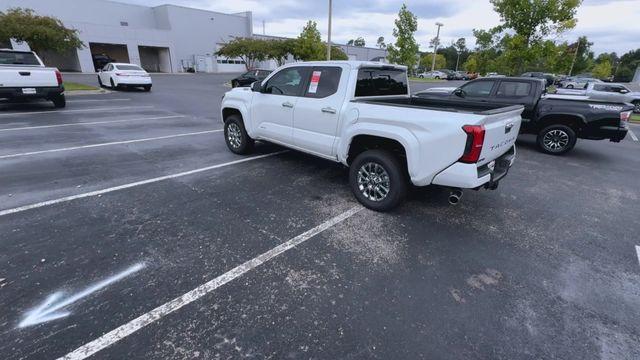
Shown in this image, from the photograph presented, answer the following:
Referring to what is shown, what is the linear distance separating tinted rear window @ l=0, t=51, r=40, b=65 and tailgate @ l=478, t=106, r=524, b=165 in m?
13.4

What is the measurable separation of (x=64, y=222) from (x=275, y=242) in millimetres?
2522

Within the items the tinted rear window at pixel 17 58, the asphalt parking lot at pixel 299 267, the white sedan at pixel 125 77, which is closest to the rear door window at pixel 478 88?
the asphalt parking lot at pixel 299 267

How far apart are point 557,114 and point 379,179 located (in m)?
5.79

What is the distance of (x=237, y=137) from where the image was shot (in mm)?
6508

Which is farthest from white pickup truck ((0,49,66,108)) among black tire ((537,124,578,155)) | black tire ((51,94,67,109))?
black tire ((537,124,578,155))

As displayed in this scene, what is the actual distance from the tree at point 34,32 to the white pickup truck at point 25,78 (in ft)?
26.6

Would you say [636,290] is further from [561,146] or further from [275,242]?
[561,146]

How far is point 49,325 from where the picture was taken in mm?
2273

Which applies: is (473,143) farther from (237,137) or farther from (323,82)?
(237,137)

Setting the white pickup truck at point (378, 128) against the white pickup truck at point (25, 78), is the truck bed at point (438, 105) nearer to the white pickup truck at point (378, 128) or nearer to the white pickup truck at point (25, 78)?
the white pickup truck at point (378, 128)

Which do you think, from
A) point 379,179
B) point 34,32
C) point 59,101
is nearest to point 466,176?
point 379,179

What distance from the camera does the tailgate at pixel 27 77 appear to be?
920 centimetres

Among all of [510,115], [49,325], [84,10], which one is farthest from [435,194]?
[84,10]

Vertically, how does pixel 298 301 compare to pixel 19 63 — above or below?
below
